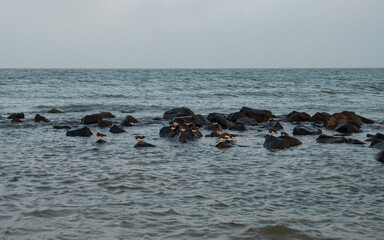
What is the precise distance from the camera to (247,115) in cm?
2064

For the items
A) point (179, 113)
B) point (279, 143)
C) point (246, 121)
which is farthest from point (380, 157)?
point (179, 113)

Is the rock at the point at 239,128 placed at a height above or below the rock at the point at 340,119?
below

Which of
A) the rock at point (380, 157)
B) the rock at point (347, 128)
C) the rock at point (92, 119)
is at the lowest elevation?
the rock at point (92, 119)

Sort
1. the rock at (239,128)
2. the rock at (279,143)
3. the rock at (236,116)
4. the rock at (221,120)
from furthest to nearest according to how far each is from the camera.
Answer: the rock at (236,116)
the rock at (221,120)
the rock at (239,128)
the rock at (279,143)

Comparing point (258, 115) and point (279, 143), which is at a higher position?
point (279, 143)

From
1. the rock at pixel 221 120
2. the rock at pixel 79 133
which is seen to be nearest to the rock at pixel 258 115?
the rock at pixel 221 120

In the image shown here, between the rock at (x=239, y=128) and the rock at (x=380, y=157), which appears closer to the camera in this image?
the rock at (x=380, y=157)

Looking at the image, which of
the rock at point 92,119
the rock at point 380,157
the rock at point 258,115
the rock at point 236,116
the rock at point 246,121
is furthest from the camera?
the rock at point 258,115

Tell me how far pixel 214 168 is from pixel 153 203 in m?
2.96

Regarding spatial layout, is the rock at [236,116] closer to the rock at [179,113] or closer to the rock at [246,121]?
the rock at [246,121]

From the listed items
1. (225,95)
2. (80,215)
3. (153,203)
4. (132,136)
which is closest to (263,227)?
(153,203)

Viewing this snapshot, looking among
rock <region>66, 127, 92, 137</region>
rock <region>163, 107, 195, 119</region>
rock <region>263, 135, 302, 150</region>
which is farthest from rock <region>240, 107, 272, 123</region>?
rock <region>66, 127, 92, 137</region>

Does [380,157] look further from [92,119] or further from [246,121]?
[92,119]

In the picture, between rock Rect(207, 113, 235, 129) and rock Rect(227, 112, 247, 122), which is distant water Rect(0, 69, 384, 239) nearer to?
rock Rect(207, 113, 235, 129)
